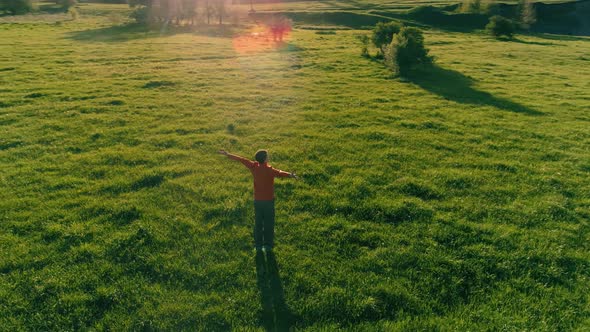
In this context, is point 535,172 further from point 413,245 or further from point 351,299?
point 351,299

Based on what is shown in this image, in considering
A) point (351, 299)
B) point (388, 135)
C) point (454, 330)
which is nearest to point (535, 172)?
point (388, 135)

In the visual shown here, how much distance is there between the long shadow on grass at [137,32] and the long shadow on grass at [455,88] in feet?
119

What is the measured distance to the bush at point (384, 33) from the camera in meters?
34.2

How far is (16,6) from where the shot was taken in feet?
232

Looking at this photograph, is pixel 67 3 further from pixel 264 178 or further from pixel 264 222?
pixel 264 222

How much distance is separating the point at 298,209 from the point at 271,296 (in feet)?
11.7

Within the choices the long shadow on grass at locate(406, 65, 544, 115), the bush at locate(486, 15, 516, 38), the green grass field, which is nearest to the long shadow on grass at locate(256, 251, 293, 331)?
the green grass field

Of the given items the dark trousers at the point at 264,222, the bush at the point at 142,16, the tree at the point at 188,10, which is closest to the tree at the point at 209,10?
the tree at the point at 188,10

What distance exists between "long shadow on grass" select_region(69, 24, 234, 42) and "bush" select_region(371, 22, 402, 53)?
2856 centimetres

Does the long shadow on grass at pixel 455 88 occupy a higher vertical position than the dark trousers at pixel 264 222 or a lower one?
higher

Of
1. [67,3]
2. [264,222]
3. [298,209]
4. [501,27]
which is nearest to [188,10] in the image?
[67,3]

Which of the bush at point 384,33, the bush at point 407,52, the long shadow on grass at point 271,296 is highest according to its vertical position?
the bush at point 384,33

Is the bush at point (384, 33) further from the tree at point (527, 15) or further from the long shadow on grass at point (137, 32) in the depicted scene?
the tree at point (527, 15)

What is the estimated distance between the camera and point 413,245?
9.30 meters
